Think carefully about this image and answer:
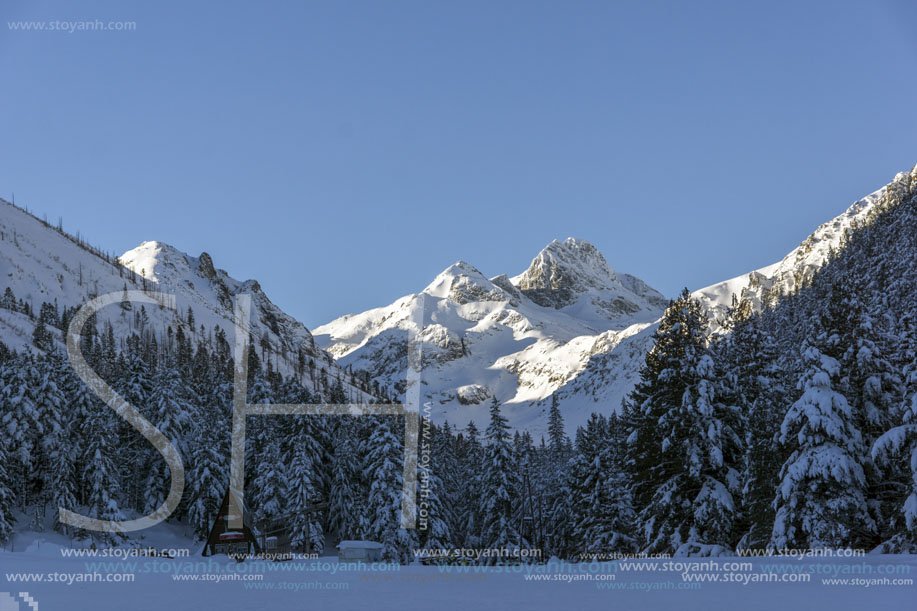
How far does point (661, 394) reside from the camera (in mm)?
32375

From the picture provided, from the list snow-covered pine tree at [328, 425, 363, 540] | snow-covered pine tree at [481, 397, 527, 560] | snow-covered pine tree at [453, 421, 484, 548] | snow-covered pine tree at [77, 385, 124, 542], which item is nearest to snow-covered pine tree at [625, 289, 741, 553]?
snow-covered pine tree at [481, 397, 527, 560]

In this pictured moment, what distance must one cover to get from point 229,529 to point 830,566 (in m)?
31.2

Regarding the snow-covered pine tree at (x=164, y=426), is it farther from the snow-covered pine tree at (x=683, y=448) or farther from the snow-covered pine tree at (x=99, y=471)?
the snow-covered pine tree at (x=683, y=448)

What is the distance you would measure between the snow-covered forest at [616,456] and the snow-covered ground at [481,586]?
19.4ft

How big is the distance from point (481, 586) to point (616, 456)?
101 feet

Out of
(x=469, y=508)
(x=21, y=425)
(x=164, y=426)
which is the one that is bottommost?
(x=469, y=508)

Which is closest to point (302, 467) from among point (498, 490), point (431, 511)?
point (431, 511)

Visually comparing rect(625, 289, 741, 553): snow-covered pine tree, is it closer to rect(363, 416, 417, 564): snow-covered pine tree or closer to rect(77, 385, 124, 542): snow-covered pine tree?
rect(363, 416, 417, 564): snow-covered pine tree

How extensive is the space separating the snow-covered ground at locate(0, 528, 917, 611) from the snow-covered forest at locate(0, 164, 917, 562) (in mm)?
5901

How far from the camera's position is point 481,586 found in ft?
61.7

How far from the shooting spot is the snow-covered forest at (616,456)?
26438mm

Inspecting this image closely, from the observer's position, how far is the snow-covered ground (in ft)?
49.4
